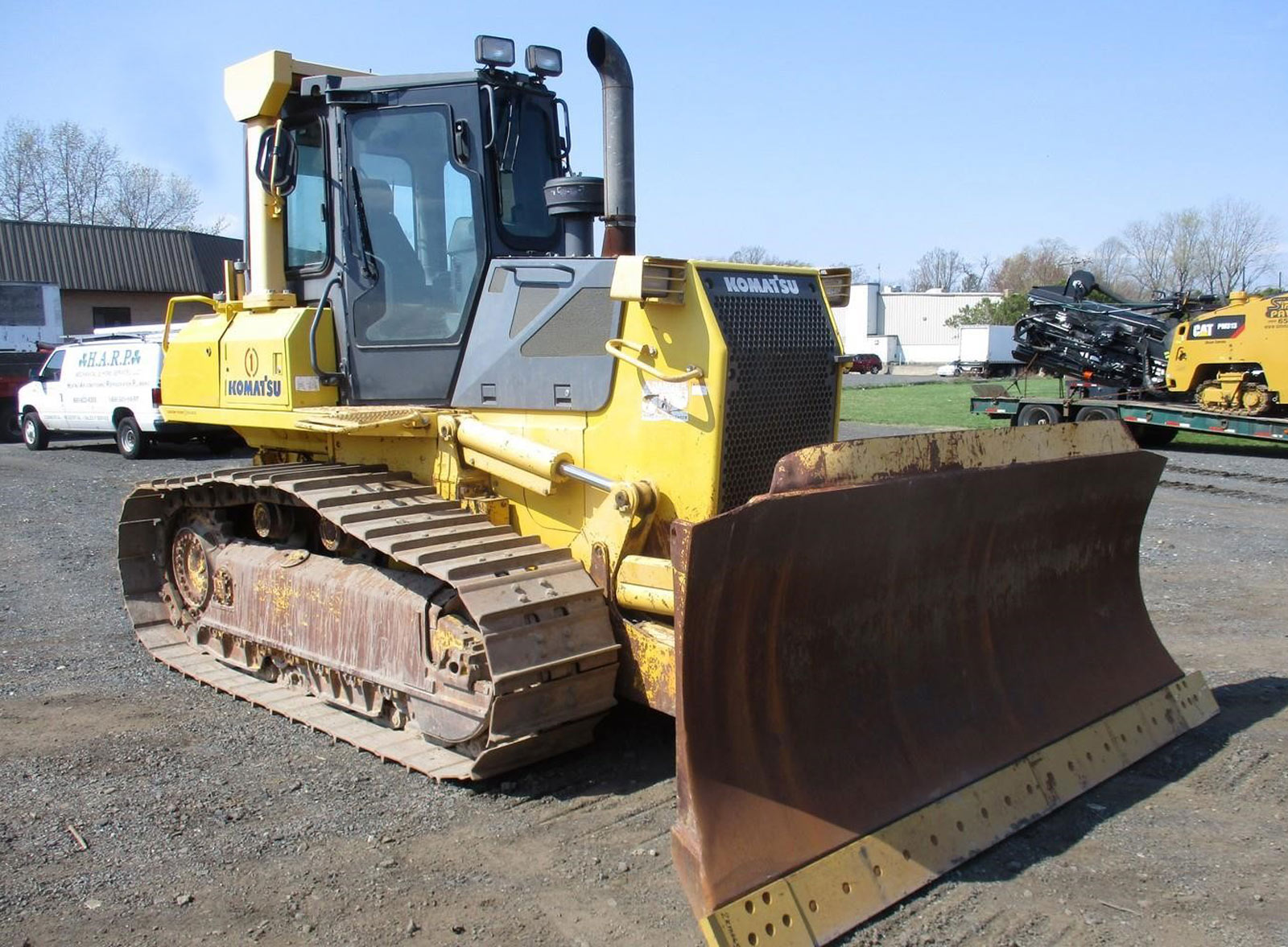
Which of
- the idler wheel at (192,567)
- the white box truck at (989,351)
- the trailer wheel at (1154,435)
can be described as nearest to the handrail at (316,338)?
the idler wheel at (192,567)

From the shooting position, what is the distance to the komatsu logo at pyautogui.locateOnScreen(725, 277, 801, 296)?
457cm

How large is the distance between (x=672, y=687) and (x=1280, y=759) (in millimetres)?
2781

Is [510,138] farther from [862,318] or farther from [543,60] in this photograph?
[862,318]

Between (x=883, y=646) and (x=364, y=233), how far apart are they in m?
3.26

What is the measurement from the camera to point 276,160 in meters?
5.82

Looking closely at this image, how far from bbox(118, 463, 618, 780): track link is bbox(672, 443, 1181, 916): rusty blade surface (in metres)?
0.80

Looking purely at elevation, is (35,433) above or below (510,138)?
below

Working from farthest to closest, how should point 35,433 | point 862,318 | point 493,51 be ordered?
point 862,318, point 35,433, point 493,51

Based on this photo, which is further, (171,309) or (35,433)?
(35,433)

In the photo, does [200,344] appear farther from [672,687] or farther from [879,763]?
[879,763]

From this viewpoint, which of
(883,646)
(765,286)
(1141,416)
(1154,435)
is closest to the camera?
(883,646)

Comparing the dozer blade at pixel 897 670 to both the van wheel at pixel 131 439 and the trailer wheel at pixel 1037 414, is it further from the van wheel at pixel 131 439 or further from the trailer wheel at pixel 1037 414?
the van wheel at pixel 131 439

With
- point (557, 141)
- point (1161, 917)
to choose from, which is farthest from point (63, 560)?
point (1161, 917)

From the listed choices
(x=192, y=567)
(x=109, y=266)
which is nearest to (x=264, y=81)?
(x=192, y=567)
